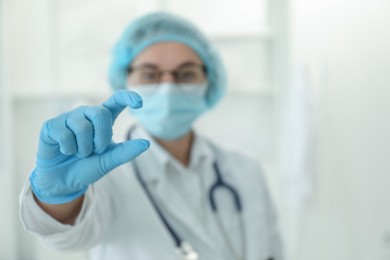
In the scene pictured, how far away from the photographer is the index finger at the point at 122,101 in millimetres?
369

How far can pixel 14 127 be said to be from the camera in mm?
1554

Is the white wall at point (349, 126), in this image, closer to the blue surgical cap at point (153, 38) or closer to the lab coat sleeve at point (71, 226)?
the blue surgical cap at point (153, 38)

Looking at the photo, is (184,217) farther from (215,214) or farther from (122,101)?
(122,101)

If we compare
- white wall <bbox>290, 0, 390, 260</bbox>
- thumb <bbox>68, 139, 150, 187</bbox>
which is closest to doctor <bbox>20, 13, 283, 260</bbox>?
thumb <bbox>68, 139, 150, 187</bbox>

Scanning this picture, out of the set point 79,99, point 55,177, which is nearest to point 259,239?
point 55,177

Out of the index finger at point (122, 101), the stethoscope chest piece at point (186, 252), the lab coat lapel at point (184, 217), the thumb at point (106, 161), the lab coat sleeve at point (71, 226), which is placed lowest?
the stethoscope chest piece at point (186, 252)

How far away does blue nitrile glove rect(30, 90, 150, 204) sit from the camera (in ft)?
1.30

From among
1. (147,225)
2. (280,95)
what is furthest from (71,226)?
(280,95)

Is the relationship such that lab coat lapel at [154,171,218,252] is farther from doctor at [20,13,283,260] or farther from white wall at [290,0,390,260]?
white wall at [290,0,390,260]

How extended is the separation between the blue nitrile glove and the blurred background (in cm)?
33

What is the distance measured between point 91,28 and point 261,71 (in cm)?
75

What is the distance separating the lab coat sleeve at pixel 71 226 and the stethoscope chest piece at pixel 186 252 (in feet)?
0.44

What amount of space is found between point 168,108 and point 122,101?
0.41 meters

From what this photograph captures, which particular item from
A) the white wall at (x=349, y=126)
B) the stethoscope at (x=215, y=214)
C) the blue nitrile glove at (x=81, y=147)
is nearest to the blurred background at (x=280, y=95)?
the white wall at (x=349, y=126)
